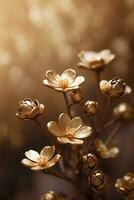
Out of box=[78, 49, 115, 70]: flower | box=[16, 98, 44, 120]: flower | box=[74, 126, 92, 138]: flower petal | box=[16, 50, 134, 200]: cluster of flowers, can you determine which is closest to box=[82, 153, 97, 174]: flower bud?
box=[16, 50, 134, 200]: cluster of flowers

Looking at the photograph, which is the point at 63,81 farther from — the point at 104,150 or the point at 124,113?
the point at 124,113

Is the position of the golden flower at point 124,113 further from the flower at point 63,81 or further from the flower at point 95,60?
the flower at point 63,81

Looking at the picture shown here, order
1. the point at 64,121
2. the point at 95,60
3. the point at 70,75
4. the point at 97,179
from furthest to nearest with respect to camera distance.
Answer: the point at 95,60
the point at 70,75
the point at 64,121
the point at 97,179

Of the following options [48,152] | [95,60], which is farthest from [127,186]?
[95,60]

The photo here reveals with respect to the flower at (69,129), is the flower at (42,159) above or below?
below

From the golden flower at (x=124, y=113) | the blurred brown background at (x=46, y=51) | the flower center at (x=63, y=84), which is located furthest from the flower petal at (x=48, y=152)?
the blurred brown background at (x=46, y=51)

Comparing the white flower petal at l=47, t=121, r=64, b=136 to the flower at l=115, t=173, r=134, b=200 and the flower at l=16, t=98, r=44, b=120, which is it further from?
the flower at l=115, t=173, r=134, b=200
